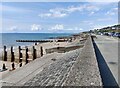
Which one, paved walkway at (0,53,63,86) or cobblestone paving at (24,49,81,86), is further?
paved walkway at (0,53,63,86)

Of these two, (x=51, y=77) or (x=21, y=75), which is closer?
(x=51, y=77)

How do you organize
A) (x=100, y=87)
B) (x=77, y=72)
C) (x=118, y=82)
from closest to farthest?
(x=100, y=87)
(x=77, y=72)
(x=118, y=82)

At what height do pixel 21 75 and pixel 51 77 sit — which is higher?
pixel 51 77

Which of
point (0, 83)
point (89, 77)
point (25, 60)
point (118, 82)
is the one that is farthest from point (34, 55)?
point (89, 77)

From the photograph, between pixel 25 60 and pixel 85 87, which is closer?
pixel 85 87

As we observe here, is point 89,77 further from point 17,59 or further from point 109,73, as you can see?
point 17,59

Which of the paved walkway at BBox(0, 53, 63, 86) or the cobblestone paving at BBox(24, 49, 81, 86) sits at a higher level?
the cobblestone paving at BBox(24, 49, 81, 86)

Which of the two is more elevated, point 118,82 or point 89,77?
point 89,77

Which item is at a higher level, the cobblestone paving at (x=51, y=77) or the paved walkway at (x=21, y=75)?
the cobblestone paving at (x=51, y=77)

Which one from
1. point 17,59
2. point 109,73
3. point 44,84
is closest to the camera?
point 44,84

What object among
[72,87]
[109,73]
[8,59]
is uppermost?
[72,87]

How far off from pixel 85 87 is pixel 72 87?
326mm

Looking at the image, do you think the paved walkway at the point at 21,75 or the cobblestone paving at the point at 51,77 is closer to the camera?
the cobblestone paving at the point at 51,77

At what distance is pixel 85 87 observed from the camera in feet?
17.3
